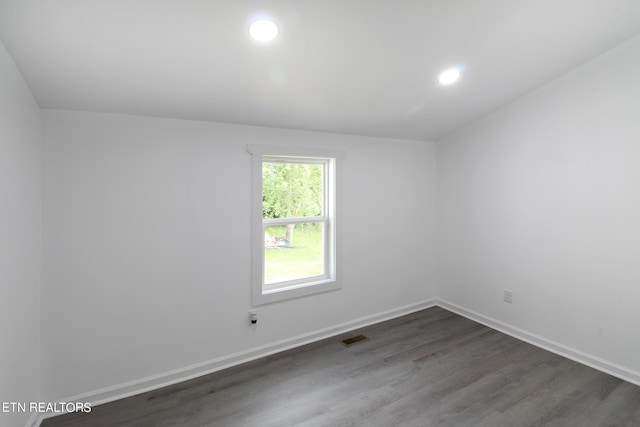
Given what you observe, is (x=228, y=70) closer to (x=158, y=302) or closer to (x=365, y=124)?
(x=365, y=124)

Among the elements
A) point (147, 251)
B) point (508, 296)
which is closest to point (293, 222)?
point (147, 251)

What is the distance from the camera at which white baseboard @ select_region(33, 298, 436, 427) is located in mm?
2111

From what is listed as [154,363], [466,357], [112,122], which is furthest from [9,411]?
[466,357]

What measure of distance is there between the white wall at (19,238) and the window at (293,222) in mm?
1415

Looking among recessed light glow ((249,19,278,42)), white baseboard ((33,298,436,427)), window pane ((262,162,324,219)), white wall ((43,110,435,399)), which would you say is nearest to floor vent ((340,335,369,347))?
white baseboard ((33,298,436,427))

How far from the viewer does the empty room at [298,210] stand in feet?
5.49

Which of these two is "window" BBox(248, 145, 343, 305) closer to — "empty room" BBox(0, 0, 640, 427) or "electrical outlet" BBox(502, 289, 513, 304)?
"empty room" BBox(0, 0, 640, 427)

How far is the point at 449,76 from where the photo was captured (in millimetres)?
2361

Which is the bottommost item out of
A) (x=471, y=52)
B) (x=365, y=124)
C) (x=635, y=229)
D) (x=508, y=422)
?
(x=508, y=422)

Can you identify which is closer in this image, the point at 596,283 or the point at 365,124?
the point at 596,283

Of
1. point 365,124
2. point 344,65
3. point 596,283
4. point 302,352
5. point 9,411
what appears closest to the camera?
point 9,411

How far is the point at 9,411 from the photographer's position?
1.56 meters

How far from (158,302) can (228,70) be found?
5.81 feet

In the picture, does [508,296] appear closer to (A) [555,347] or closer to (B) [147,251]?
(A) [555,347]
